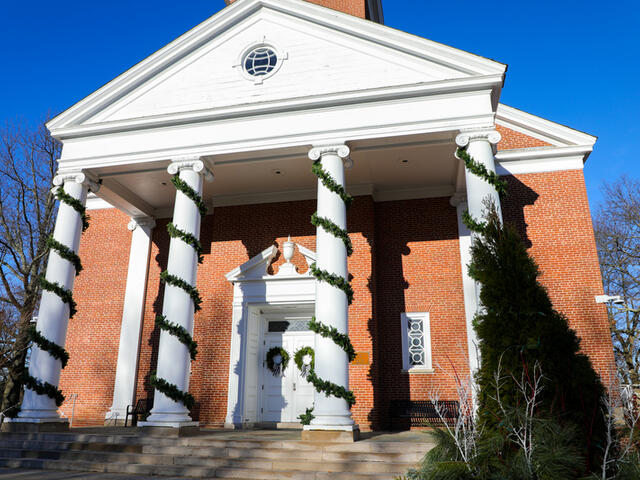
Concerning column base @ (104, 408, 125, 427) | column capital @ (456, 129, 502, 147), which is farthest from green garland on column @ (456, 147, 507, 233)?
column base @ (104, 408, 125, 427)

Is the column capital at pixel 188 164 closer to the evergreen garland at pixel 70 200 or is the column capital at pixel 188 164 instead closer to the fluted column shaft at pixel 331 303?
the evergreen garland at pixel 70 200

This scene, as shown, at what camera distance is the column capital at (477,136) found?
32.6 feet

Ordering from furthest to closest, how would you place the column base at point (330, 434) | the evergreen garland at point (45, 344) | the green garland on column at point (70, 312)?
1. the evergreen garland at point (45, 344)
2. the green garland on column at point (70, 312)
3. the column base at point (330, 434)

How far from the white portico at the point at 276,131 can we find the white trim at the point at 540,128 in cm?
229

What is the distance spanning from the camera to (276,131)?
1092cm

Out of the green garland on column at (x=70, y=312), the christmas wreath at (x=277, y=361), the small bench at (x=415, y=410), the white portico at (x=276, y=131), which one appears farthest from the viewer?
the christmas wreath at (x=277, y=361)

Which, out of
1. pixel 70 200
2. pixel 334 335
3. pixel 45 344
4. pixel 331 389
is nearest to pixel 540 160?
pixel 334 335

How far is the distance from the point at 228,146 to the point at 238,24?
3223mm

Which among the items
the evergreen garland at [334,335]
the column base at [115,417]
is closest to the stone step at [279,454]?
the evergreen garland at [334,335]

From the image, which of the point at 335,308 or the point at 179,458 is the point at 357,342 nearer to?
the point at 335,308

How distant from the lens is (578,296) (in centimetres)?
1191

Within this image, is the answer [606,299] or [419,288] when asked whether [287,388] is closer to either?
[419,288]

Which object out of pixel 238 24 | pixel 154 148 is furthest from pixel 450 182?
pixel 154 148

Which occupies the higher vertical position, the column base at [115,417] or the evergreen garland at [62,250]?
the evergreen garland at [62,250]
